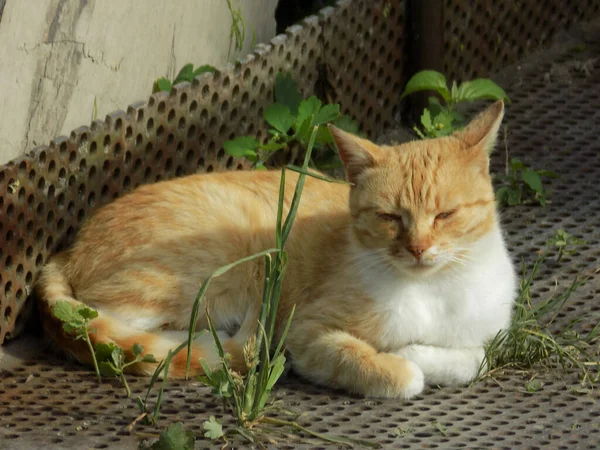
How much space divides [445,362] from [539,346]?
38 centimetres

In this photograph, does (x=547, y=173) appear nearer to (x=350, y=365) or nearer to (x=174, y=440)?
(x=350, y=365)

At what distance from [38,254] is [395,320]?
1.31 m

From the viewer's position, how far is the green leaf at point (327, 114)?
414 cm

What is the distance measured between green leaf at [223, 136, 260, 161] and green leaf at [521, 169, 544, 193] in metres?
1.19

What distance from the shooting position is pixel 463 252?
3.22 m

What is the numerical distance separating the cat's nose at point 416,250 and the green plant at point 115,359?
0.88 meters

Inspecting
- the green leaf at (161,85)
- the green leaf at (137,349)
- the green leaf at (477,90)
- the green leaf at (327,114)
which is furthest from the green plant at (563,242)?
the green leaf at (137,349)

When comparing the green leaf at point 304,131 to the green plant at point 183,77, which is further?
the green leaf at point 304,131

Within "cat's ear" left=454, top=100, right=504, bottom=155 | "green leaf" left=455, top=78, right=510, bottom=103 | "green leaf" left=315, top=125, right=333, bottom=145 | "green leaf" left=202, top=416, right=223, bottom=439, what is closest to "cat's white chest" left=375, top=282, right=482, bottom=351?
"cat's ear" left=454, top=100, right=504, bottom=155

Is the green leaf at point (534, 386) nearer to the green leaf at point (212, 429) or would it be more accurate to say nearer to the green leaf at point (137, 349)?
the green leaf at point (212, 429)

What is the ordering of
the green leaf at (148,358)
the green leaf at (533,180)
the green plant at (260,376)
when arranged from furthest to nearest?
1. the green leaf at (533,180)
2. the green leaf at (148,358)
3. the green plant at (260,376)

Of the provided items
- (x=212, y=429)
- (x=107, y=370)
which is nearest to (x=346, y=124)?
(x=107, y=370)

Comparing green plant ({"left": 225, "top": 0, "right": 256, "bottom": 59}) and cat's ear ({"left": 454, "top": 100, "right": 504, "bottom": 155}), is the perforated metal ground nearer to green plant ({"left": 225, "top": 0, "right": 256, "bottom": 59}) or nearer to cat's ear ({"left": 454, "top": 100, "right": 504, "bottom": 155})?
cat's ear ({"left": 454, "top": 100, "right": 504, "bottom": 155})

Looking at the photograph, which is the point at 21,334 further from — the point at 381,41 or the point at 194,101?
the point at 381,41
